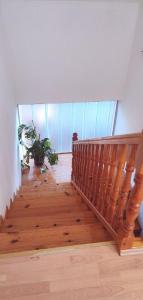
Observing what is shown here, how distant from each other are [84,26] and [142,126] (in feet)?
5.69

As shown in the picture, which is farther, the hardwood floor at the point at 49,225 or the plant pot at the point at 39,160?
the plant pot at the point at 39,160

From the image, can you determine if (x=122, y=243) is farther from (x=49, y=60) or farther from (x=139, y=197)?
(x=49, y=60)

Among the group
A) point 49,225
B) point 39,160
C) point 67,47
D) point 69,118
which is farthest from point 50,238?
point 69,118

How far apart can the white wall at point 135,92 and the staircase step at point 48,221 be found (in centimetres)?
195

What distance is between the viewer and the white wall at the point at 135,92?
9.62ft

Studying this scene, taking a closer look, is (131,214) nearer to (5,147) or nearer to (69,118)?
(5,147)

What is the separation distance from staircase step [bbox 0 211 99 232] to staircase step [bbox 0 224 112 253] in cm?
16

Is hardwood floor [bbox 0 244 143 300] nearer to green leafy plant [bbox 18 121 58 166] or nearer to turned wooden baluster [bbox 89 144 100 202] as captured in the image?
turned wooden baluster [bbox 89 144 100 202]

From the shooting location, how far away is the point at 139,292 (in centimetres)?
100

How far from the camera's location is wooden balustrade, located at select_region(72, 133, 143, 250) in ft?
3.27

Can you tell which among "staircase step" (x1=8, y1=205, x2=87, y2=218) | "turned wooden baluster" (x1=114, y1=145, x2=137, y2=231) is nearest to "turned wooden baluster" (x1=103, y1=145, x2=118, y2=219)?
"turned wooden baluster" (x1=114, y1=145, x2=137, y2=231)

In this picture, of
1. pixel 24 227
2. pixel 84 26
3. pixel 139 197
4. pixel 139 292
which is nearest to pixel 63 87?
pixel 84 26

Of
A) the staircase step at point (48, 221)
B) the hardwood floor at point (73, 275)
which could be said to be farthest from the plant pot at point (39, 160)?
the hardwood floor at point (73, 275)

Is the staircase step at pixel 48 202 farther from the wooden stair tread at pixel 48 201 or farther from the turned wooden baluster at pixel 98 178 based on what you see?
the turned wooden baluster at pixel 98 178
